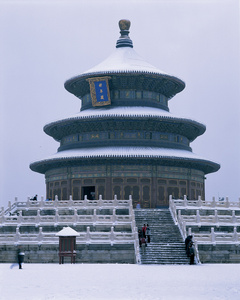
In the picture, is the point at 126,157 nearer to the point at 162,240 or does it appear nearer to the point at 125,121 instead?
the point at 125,121

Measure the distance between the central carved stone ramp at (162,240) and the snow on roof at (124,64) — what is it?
18754 millimetres

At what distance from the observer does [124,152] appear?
171 ft

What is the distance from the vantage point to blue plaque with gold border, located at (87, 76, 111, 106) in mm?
56812

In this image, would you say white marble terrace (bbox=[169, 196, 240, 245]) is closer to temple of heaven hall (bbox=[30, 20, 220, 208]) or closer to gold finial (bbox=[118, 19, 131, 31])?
temple of heaven hall (bbox=[30, 20, 220, 208])

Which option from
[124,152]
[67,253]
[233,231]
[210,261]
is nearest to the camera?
[67,253]

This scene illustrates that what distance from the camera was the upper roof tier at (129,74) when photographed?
56.3 meters

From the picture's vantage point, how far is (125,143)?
54938 millimetres

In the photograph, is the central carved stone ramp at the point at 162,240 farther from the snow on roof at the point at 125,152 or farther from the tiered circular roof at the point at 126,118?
the tiered circular roof at the point at 126,118

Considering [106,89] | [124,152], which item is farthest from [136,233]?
[106,89]
